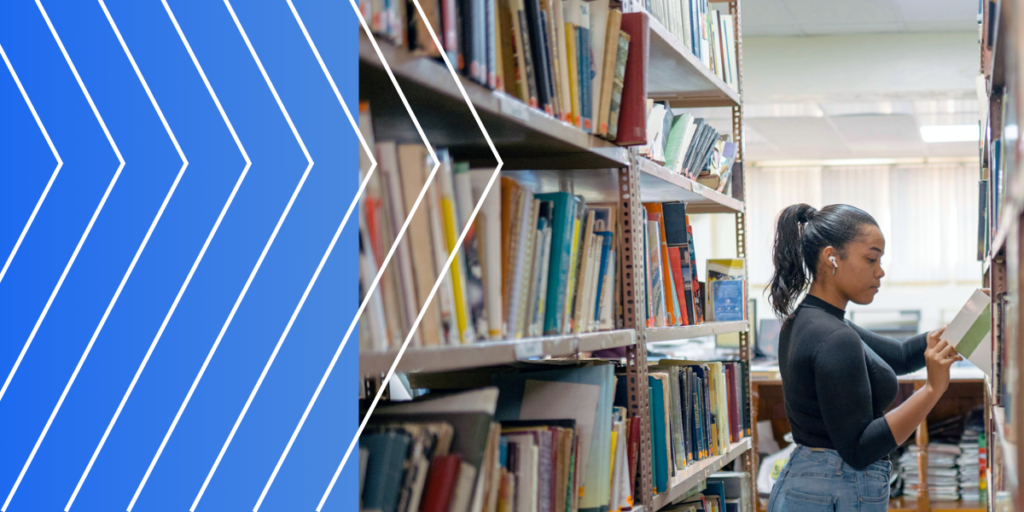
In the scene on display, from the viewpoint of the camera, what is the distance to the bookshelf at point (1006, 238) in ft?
2.96

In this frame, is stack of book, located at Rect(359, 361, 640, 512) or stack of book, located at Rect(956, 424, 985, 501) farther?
stack of book, located at Rect(956, 424, 985, 501)

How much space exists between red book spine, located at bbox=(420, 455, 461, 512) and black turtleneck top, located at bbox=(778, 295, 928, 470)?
1.15 metres

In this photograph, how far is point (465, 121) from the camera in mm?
1239

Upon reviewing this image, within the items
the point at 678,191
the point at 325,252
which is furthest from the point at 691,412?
the point at 325,252

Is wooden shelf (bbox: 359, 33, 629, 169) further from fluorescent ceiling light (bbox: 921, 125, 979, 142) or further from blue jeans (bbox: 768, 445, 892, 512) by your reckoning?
fluorescent ceiling light (bbox: 921, 125, 979, 142)

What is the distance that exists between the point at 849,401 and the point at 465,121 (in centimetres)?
112

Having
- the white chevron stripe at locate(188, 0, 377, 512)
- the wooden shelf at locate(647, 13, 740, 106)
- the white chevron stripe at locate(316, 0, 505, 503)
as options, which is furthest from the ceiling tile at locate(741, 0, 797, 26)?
the white chevron stripe at locate(188, 0, 377, 512)

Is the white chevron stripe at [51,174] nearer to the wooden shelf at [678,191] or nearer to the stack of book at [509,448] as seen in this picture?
the stack of book at [509,448]

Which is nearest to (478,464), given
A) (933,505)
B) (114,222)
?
(114,222)

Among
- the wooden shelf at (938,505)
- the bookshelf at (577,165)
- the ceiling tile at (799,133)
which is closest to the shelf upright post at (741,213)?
the bookshelf at (577,165)

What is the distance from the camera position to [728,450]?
2.33m

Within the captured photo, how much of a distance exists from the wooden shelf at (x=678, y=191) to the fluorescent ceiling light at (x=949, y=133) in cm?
463

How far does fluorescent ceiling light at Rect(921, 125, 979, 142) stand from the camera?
21.5 ft

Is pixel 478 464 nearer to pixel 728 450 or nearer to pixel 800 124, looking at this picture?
pixel 728 450
